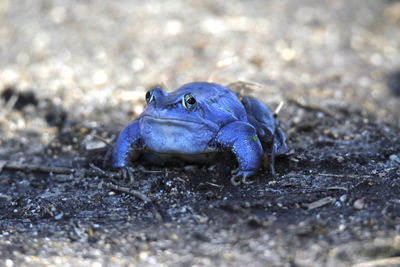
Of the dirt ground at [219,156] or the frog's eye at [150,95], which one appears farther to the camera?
the frog's eye at [150,95]

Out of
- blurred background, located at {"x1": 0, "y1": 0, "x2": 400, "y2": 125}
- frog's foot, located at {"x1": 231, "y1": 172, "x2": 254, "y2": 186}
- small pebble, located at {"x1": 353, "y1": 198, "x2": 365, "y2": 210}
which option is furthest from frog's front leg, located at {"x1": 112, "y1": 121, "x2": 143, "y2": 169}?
small pebble, located at {"x1": 353, "y1": 198, "x2": 365, "y2": 210}

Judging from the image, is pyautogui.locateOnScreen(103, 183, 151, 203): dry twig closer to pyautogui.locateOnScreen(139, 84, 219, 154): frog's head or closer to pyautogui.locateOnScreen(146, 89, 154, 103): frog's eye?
pyautogui.locateOnScreen(139, 84, 219, 154): frog's head

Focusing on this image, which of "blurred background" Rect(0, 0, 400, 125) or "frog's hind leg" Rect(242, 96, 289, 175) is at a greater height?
"blurred background" Rect(0, 0, 400, 125)

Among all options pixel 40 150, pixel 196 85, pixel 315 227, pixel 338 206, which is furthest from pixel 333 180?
pixel 40 150

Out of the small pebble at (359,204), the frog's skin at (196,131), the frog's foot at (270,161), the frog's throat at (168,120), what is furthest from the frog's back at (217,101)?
the small pebble at (359,204)

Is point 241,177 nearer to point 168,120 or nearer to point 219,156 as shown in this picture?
point 219,156

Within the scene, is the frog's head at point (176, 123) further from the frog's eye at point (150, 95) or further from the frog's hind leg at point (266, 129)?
the frog's hind leg at point (266, 129)

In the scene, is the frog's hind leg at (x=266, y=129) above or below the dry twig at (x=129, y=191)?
above

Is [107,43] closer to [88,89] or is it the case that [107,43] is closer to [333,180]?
[88,89]
